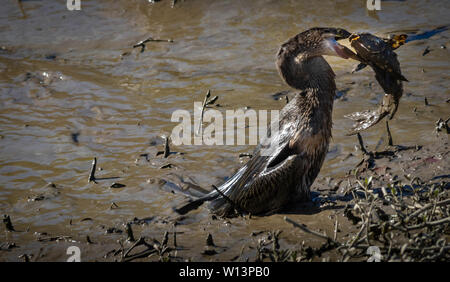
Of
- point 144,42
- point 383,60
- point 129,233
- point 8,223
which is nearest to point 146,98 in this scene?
point 144,42

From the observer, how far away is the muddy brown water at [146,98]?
184 inches

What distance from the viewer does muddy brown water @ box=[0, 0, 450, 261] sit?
4.68m

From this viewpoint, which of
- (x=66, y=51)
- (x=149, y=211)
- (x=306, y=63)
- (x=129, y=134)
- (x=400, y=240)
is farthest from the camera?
(x=66, y=51)

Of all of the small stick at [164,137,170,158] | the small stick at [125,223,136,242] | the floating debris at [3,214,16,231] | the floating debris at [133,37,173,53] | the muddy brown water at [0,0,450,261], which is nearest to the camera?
the small stick at [125,223,136,242]

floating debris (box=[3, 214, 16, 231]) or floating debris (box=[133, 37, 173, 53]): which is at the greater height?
floating debris (box=[133, 37, 173, 53])

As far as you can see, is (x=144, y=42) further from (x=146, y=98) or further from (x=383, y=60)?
(x=383, y=60)

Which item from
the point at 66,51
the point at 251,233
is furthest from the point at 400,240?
the point at 66,51

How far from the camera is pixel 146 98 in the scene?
750cm

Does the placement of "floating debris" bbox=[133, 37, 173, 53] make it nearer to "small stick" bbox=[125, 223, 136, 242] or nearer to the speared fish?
the speared fish

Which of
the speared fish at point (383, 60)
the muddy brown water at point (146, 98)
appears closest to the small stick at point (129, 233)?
the muddy brown water at point (146, 98)

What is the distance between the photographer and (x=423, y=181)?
455cm

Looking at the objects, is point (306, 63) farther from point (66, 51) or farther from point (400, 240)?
point (66, 51)

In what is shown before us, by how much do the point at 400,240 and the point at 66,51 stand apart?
7.56 metres

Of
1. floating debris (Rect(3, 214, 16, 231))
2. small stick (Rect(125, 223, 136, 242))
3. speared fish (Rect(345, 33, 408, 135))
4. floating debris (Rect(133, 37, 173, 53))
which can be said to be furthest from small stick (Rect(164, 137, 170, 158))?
floating debris (Rect(133, 37, 173, 53))
